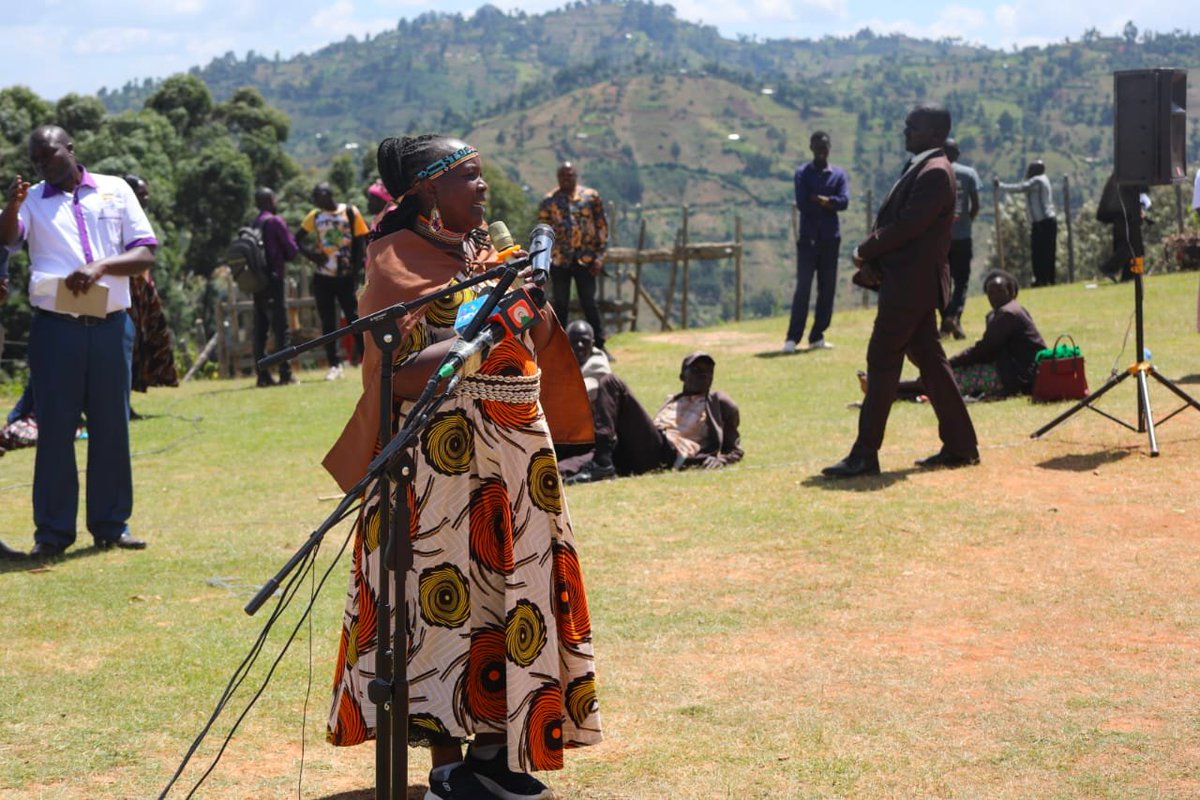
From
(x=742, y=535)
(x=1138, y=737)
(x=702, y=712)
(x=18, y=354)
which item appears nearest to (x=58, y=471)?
(x=742, y=535)

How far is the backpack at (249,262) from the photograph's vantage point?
17375 mm

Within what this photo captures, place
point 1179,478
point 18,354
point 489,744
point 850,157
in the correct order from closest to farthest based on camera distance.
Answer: point 489,744 < point 1179,478 < point 18,354 < point 850,157

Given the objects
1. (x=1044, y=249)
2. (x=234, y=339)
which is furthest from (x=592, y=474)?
(x=1044, y=249)

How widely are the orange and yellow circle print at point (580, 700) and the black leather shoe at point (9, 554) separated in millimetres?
5227

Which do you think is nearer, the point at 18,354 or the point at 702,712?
the point at 702,712

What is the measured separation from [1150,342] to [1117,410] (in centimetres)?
475

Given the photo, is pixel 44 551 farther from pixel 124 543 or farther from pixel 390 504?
pixel 390 504

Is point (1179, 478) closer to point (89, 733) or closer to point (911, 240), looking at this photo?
point (911, 240)

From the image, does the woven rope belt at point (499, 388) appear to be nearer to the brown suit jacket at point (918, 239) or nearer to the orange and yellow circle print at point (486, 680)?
the orange and yellow circle print at point (486, 680)

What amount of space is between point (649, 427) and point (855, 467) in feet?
5.50

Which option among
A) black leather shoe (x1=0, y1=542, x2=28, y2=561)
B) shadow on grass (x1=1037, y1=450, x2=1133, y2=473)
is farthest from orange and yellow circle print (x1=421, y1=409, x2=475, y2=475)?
shadow on grass (x1=1037, y1=450, x2=1133, y2=473)

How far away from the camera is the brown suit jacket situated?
9.39 meters

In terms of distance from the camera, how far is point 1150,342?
16.1 meters

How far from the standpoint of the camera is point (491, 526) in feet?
A: 15.0
